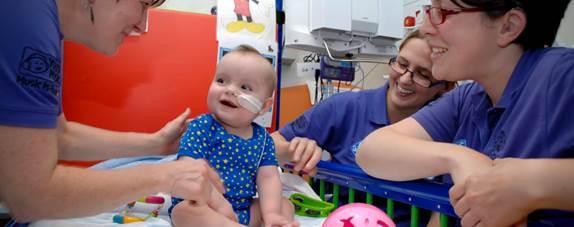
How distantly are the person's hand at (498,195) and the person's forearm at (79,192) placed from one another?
2.02 ft

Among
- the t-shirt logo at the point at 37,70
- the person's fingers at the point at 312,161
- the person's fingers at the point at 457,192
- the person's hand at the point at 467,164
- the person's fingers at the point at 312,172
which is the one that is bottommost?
the person's fingers at the point at 312,172

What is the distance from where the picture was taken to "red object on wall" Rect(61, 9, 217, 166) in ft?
4.85

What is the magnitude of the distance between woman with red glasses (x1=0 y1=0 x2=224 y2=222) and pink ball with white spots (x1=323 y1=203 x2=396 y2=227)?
298 mm

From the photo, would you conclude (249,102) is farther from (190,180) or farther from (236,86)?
(190,180)

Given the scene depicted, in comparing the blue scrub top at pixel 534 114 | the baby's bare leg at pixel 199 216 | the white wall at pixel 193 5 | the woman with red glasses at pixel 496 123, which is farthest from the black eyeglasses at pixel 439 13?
the white wall at pixel 193 5

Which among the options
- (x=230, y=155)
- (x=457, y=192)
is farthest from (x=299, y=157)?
(x=457, y=192)

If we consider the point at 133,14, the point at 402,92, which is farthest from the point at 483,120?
the point at 133,14

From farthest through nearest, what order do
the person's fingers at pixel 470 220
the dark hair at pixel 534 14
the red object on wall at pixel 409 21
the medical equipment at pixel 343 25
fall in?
the red object on wall at pixel 409 21 → the medical equipment at pixel 343 25 → the dark hair at pixel 534 14 → the person's fingers at pixel 470 220

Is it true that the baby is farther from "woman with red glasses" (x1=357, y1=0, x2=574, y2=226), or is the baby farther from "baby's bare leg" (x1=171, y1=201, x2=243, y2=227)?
"woman with red glasses" (x1=357, y1=0, x2=574, y2=226)

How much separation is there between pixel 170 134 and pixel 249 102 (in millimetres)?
375

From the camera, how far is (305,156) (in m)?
1.34

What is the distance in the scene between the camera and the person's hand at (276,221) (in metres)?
1.06

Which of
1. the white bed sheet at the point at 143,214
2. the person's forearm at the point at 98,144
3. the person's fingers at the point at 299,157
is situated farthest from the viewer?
the person's fingers at the point at 299,157

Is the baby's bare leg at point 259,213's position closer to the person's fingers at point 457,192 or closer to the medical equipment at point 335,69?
the person's fingers at point 457,192
